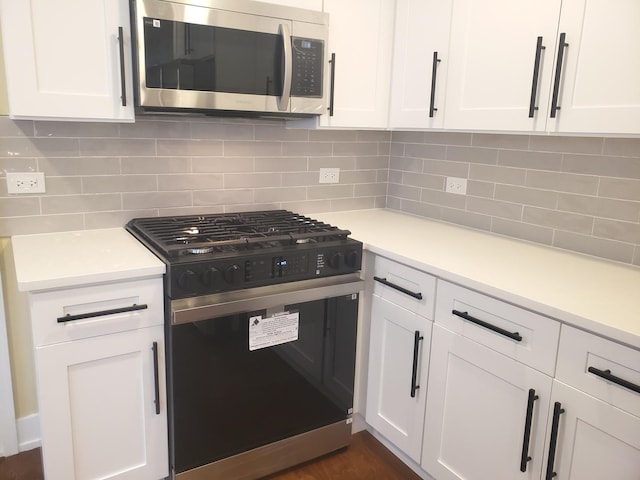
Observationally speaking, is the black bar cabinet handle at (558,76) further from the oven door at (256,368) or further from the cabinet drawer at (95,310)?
the cabinet drawer at (95,310)

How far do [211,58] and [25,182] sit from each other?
0.88 m

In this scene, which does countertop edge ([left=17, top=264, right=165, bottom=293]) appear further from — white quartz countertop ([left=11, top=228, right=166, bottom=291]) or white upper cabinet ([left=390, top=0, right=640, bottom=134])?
white upper cabinet ([left=390, top=0, right=640, bottom=134])

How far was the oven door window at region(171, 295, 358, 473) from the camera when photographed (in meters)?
1.80

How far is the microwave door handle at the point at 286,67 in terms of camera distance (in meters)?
2.04

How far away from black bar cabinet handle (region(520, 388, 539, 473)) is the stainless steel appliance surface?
0.79 m

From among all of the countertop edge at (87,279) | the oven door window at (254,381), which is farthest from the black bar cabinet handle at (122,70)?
the oven door window at (254,381)

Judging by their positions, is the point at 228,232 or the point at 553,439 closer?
the point at 553,439

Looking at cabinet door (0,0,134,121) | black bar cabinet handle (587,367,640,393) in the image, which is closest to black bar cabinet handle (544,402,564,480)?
black bar cabinet handle (587,367,640,393)

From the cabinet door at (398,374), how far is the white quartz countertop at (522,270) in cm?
25

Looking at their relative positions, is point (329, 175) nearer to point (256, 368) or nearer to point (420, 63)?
point (420, 63)

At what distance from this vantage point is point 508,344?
1597 millimetres

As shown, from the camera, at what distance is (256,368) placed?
192 cm

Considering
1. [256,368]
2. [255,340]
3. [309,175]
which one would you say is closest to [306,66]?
[309,175]

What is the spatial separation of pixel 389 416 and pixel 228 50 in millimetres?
1619
